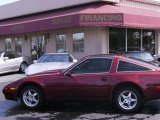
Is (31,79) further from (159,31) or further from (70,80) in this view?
(159,31)

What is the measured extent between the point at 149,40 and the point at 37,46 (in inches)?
295

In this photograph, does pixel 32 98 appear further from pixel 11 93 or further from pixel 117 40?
pixel 117 40

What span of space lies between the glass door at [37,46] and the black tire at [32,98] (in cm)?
1479

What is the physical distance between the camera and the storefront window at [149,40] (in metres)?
22.7

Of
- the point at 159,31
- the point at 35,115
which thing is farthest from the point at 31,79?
the point at 159,31

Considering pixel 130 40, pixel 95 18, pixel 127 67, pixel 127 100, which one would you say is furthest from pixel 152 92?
pixel 130 40

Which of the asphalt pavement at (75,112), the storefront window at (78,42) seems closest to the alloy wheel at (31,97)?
the asphalt pavement at (75,112)

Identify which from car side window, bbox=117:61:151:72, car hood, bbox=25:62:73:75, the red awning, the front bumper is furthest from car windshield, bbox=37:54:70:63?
car side window, bbox=117:61:151:72

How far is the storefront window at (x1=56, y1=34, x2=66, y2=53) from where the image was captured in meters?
22.0

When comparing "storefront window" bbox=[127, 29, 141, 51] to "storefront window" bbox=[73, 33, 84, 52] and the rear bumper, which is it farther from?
the rear bumper

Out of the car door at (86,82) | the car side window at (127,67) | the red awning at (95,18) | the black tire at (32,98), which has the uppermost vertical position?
the red awning at (95,18)

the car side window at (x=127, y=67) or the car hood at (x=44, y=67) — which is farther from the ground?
the car side window at (x=127, y=67)

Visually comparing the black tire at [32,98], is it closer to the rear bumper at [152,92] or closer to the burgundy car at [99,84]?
the burgundy car at [99,84]

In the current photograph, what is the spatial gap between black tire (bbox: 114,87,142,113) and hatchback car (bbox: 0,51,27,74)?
41.3 ft
